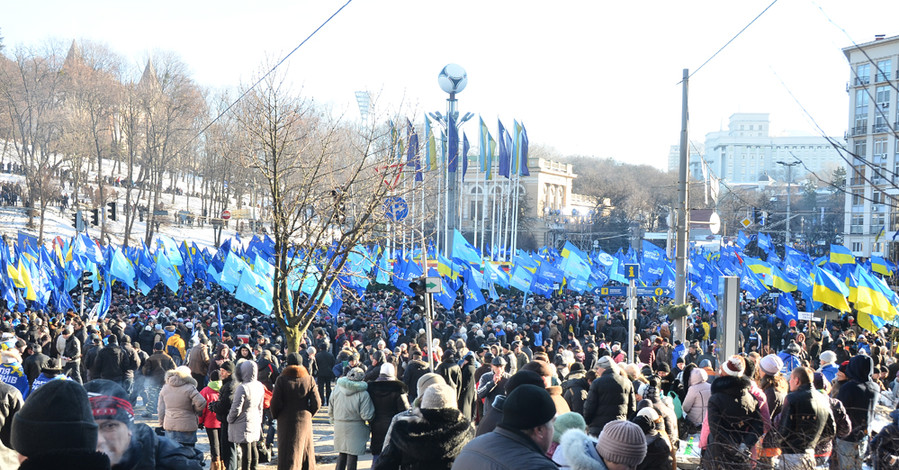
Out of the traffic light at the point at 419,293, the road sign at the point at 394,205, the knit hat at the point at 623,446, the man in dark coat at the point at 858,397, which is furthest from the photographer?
the road sign at the point at 394,205

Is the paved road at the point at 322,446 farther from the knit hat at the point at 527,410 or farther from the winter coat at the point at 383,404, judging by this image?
the knit hat at the point at 527,410

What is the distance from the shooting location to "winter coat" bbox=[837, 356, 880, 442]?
7.13m

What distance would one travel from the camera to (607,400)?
6.76m

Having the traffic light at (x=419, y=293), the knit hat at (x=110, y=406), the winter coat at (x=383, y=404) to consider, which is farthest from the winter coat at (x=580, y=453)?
the traffic light at (x=419, y=293)

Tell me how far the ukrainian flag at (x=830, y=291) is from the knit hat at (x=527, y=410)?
15.2 metres

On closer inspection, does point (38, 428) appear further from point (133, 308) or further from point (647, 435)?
point (133, 308)

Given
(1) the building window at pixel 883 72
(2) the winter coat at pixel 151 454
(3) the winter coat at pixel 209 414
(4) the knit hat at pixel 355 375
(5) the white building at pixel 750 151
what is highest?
(5) the white building at pixel 750 151

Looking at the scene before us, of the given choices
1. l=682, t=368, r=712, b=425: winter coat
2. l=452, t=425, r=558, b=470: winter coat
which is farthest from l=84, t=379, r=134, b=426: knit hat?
l=682, t=368, r=712, b=425: winter coat

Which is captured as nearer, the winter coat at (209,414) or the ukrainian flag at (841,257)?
the winter coat at (209,414)

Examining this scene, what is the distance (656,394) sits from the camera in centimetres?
648

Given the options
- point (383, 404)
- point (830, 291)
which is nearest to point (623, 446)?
point (383, 404)

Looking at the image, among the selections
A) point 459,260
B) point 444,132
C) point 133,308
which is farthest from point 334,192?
point 444,132

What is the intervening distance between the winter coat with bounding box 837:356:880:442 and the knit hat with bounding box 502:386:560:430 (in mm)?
4774

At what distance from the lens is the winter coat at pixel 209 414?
842cm
